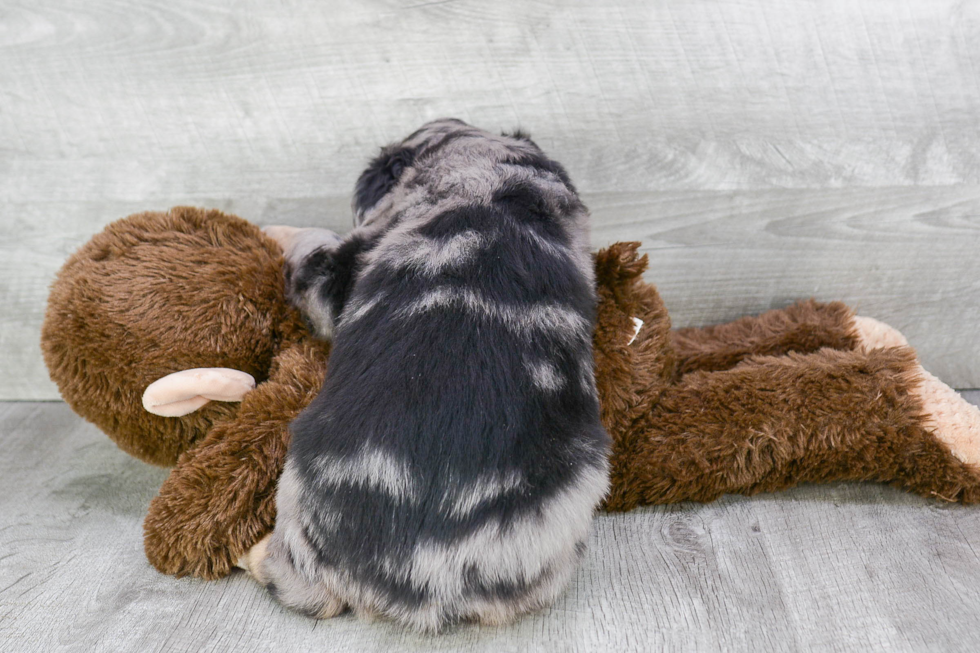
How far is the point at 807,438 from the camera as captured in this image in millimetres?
1307

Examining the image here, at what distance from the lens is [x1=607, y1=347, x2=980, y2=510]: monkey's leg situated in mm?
1313

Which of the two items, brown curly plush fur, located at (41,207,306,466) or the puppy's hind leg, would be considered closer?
the puppy's hind leg

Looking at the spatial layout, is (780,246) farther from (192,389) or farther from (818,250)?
(192,389)

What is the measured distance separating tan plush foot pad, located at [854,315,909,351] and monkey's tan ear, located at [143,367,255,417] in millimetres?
1276

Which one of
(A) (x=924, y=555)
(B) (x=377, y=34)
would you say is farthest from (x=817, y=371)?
(B) (x=377, y=34)

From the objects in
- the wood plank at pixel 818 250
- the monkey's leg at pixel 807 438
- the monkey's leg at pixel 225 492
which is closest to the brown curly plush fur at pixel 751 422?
the monkey's leg at pixel 807 438

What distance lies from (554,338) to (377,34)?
90 centimetres

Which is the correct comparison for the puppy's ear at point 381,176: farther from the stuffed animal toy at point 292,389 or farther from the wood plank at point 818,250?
the wood plank at point 818,250

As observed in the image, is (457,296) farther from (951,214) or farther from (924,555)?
(951,214)

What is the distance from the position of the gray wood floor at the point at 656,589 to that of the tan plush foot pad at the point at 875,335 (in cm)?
34

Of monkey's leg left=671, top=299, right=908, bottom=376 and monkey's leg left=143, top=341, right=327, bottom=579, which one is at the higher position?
monkey's leg left=143, top=341, right=327, bottom=579

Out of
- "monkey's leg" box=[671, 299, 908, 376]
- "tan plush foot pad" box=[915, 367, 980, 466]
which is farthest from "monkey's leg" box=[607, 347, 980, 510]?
"monkey's leg" box=[671, 299, 908, 376]

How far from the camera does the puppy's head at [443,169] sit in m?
1.23

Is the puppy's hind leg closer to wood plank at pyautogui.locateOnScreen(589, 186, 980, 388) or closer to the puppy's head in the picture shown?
the puppy's head
